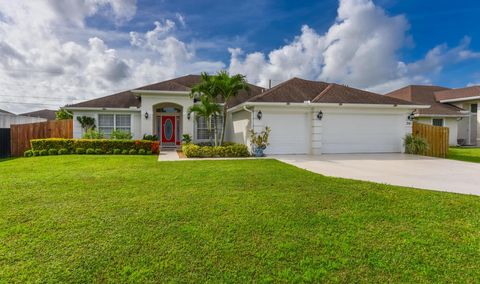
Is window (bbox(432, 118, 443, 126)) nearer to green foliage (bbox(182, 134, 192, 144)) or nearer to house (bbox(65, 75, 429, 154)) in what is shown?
house (bbox(65, 75, 429, 154))

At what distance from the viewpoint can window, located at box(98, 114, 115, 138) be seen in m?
18.2

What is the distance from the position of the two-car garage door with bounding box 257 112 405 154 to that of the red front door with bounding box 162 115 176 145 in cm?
830

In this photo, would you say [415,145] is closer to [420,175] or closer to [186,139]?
[420,175]

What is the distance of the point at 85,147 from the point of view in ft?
48.1

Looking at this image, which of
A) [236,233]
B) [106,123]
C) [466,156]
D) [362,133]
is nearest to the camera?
[236,233]

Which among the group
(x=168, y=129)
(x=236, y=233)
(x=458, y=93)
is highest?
(x=458, y=93)

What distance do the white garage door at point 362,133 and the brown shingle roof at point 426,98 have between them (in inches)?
369

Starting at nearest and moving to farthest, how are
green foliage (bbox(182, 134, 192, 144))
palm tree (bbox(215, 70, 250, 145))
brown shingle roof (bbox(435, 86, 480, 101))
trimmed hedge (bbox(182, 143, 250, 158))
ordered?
trimmed hedge (bbox(182, 143, 250, 158)), palm tree (bbox(215, 70, 250, 145)), green foliage (bbox(182, 134, 192, 144)), brown shingle roof (bbox(435, 86, 480, 101))

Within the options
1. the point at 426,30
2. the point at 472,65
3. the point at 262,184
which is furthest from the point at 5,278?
the point at 472,65

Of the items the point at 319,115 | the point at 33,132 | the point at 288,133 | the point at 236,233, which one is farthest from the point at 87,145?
the point at 236,233

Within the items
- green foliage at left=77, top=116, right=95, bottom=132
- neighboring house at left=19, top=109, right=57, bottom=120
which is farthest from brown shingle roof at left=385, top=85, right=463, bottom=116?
neighboring house at left=19, top=109, right=57, bottom=120

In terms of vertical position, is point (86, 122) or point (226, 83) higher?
point (226, 83)

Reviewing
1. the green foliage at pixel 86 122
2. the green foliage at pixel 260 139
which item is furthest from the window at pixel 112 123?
the green foliage at pixel 260 139

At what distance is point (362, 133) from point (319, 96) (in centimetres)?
337
